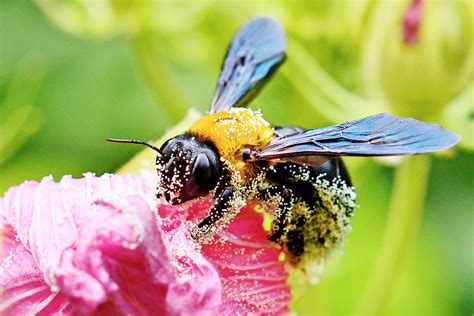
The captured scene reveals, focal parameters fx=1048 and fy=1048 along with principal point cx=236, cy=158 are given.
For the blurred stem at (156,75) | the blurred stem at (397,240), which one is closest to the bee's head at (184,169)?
the blurred stem at (397,240)

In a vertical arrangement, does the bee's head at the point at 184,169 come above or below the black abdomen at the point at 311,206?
above

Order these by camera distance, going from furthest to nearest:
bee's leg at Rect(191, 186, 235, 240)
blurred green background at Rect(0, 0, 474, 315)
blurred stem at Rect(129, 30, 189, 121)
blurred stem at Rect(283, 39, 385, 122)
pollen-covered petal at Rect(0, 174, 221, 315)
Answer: blurred stem at Rect(129, 30, 189, 121) → blurred stem at Rect(283, 39, 385, 122) → blurred green background at Rect(0, 0, 474, 315) → bee's leg at Rect(191, 186, 235, 240) → pollen-covered petal at Rect(0, 174, 221, 315)

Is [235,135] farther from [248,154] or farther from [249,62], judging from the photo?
[249,62]

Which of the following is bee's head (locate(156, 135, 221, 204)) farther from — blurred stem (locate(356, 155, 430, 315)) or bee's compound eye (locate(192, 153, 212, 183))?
blurred stem (locate(356, 155, 430, 315))

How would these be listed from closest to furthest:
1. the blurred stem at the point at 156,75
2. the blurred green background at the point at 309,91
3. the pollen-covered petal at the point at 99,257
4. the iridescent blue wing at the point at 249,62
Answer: the pollen-covered petal at the point at 99,257 → the iridescent blue wing at the point at 249,62 → the blurred green background at the point at 309,91 → the blurred stem at the point at 156,75

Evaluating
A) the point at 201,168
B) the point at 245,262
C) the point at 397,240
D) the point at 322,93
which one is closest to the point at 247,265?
the point at 245,262

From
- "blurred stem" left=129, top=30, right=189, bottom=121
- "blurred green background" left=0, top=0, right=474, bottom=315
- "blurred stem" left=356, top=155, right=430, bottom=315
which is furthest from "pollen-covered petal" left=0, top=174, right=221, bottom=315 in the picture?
"blurred stem" left=129, top=30, right=189, bottom=121

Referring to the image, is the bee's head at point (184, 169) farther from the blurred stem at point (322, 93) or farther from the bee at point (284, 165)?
the blurred stem at point (322, 93)
